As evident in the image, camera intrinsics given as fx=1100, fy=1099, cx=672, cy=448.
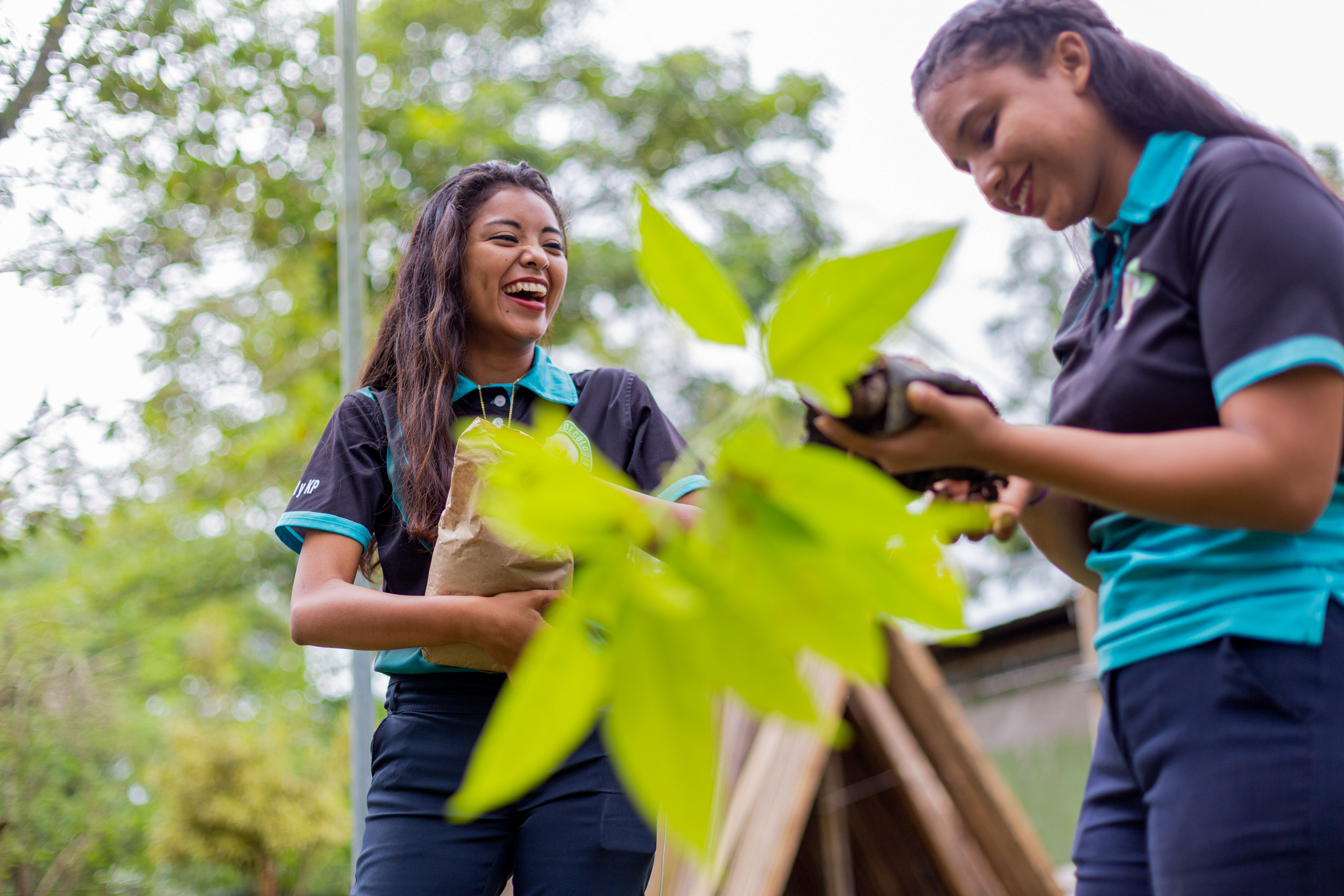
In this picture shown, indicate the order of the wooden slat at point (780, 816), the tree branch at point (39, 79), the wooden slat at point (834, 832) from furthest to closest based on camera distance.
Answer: the wooden slat at point (834, 832) → the tree branch at point (39, 79) → the wooden slat at point (780, 816)

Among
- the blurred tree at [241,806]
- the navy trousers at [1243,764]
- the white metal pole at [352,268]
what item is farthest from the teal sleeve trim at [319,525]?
the blurred tree at [241,806]

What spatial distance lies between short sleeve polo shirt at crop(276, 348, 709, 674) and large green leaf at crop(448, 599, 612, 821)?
763 millimetres

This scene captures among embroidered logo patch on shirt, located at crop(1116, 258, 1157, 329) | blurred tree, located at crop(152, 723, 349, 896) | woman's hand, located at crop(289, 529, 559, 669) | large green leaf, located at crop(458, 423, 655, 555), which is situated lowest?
blurred tree, located at crop(152, 723, 349, 896)

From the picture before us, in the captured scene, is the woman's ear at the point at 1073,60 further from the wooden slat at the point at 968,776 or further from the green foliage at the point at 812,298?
the wooden slat at the point at 968,776

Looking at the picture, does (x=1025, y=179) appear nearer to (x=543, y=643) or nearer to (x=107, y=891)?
(x=543, y=643)

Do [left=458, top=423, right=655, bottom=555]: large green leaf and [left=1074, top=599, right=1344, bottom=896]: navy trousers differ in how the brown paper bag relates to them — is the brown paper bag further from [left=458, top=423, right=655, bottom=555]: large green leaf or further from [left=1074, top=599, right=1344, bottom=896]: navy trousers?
[left=458, top=423, right=655, bottom=555]: large green leaf

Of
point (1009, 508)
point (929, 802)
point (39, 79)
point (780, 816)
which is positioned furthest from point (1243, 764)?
point (39, 79)

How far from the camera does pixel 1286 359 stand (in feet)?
2.15

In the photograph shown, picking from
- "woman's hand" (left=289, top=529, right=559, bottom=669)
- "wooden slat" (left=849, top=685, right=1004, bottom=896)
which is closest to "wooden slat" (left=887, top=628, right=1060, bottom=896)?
"wooden slat" (left=849, top=685, right=1004, bottom=896)

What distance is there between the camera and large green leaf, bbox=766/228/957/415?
0.31 meters

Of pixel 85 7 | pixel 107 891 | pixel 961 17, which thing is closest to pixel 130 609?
pixel 107 891

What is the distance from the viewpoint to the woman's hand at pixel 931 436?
1.75 ft

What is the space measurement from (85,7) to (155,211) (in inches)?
67.7

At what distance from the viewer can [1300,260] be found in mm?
685
